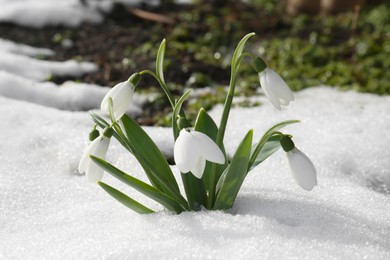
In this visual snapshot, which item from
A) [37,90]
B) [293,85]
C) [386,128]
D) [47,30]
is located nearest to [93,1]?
[47,30]

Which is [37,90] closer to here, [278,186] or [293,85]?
[293,85]

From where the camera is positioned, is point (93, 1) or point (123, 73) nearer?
point (123, 73)

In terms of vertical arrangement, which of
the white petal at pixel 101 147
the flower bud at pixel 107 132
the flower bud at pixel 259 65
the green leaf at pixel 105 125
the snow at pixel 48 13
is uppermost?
the flower bud at pixel 259 65

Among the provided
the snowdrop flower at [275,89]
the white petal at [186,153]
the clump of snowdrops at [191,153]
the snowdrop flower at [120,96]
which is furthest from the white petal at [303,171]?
the snowdrop flower at [120,96]

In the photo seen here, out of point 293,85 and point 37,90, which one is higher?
point 293,85

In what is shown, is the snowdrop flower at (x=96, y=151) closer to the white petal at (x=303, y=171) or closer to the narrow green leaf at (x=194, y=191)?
the narrow green leaf at (x=194, y=191)

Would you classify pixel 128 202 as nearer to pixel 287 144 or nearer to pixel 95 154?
pixel 95 154

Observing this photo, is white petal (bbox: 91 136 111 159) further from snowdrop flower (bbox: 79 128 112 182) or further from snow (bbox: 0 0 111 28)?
snow (bbox: 0 0 111 28)
